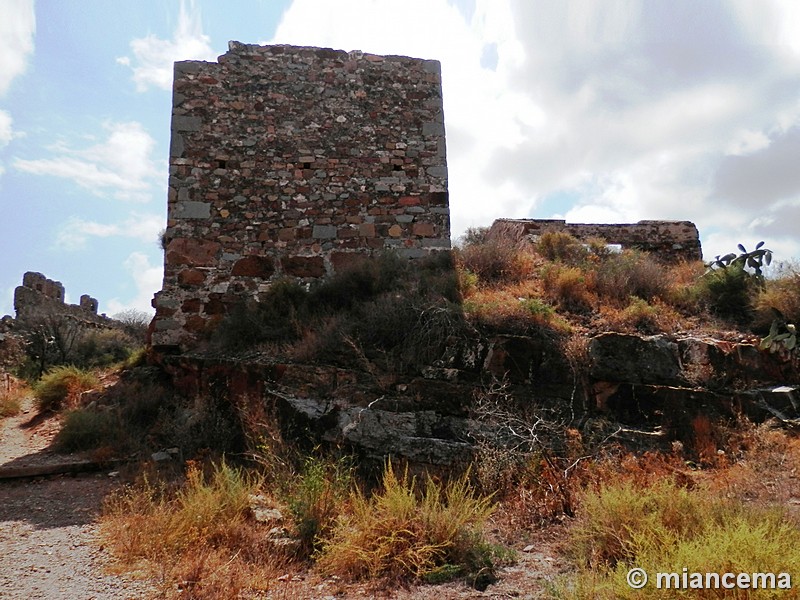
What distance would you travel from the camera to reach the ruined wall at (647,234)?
12492mm

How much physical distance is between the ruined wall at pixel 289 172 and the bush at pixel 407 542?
216 inches

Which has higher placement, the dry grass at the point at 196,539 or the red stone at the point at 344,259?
the red stone at the point at 344,259

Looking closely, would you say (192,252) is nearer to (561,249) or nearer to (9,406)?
(9,406)

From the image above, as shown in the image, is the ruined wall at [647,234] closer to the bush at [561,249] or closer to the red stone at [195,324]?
the bush at [561,249]

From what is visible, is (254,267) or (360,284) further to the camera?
(254,267)

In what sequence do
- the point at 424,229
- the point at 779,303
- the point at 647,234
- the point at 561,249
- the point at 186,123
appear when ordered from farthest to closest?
the point at 647,234
the point at 561,249
the point at 424,229
the point at 186,123
the point at 779,303

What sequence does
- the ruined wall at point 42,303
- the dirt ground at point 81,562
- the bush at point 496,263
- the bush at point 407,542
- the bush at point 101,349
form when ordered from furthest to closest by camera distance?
1. the ruined wall at point 42,303
2. the bush at point 101,349
3. the bush at point 496,263
4. the bush at point 407,542
5. the dirt ground at point 81,562

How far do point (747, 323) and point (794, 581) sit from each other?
17.7 ft

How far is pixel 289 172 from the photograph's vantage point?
9.48 m

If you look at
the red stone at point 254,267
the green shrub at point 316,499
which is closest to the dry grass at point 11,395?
the red stone at point 254,267

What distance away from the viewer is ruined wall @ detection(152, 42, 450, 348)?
905 cm

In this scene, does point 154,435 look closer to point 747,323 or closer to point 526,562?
point 526,562

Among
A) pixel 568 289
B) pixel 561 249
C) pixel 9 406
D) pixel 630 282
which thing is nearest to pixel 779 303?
pixel 630 282

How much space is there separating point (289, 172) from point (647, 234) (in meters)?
8.13
